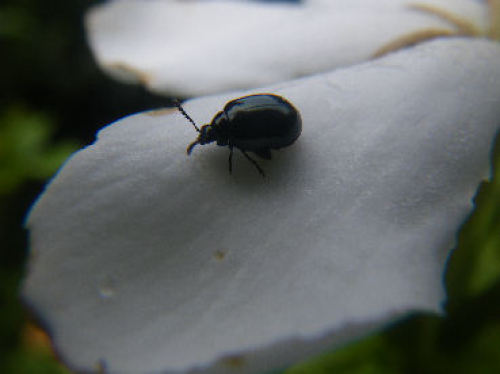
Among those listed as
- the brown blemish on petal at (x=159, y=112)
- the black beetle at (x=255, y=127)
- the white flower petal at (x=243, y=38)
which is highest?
the black beetle at (x=255, y=127)

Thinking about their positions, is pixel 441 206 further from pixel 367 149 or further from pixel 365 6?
pixel 365 6

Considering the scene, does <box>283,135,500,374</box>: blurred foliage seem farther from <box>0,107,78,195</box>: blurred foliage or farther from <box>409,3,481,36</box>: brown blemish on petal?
<box>0,107,78,195</box>: blurred foliage

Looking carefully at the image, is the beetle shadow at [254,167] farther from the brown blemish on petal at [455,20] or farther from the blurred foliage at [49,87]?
the blurred foliage at [49,87]

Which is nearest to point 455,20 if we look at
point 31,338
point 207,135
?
point 207,135

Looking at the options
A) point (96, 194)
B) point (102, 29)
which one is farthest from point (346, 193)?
point (102, 29)

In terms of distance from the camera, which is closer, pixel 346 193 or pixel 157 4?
pixel 346 193

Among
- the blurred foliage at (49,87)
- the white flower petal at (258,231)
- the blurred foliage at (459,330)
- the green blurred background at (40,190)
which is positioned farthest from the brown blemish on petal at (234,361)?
the blurred foliage at (49,87)
